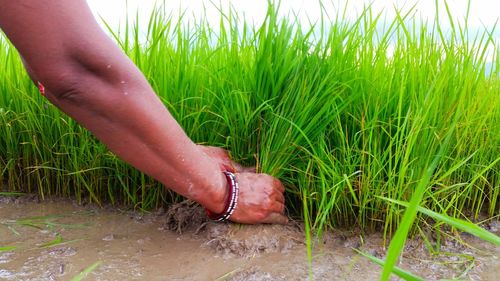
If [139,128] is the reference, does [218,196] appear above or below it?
below

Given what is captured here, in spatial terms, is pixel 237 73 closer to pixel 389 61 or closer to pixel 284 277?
pixel 389 61

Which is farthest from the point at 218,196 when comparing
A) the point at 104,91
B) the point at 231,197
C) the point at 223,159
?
the point at 104,91

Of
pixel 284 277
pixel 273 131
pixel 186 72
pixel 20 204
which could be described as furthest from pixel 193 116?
pixel 20 204

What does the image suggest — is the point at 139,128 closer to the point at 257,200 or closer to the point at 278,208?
the point at 257,200

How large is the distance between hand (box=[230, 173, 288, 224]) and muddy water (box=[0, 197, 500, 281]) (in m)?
0.06

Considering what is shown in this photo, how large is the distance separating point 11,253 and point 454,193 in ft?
5.10

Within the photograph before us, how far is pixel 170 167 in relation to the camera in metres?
1.45

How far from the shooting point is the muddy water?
1.63 m

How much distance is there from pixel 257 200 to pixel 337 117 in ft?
1.24

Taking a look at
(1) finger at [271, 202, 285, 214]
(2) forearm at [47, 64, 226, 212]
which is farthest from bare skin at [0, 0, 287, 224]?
(1) finger at [271, 202, 285, 214]

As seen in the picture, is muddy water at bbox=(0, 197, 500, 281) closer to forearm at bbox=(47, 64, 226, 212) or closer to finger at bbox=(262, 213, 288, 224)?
finger at bbox=(262, 213, 288, 224)

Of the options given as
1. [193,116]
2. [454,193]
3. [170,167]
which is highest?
[193,116]

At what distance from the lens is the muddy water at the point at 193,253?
64.1 inches

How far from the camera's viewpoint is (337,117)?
5.83 ft
